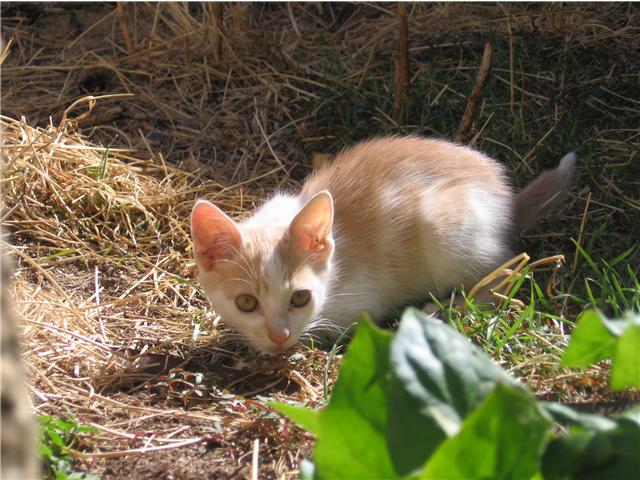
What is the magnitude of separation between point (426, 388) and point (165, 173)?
3.03 meters

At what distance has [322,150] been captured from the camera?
4492mm

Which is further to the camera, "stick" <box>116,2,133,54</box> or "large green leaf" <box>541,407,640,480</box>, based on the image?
"stick" <box>116,2,133,54</box>

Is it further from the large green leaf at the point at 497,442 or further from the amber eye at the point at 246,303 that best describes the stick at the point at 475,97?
the large green leaf at the point at 497,442

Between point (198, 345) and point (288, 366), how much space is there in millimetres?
407

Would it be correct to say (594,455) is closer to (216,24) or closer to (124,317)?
(124,317)

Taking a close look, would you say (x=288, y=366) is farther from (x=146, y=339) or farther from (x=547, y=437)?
(x=547, y=437)

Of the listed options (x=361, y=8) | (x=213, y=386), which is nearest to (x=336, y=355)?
(x=213, y=386)

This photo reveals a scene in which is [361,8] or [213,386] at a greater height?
[361,8]

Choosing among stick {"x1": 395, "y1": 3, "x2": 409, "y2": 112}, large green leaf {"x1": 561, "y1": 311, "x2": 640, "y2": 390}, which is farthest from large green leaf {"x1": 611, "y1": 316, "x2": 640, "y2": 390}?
stick {"x1": 395, "y1": 3, "x2": 409, "y2": 112}

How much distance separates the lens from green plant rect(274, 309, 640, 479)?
4.75 ft

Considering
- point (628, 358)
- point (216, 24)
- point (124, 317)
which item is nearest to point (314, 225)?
point (124, 317)

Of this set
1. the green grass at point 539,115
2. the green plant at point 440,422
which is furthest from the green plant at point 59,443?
the green grass at point 539,115

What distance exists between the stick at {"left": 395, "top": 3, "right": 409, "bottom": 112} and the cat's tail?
41.9 inches

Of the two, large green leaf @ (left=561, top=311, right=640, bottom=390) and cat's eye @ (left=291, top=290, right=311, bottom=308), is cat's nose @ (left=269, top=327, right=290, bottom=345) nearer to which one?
cat's eye @ (left=291, top=290, right=311, bottom=308)
